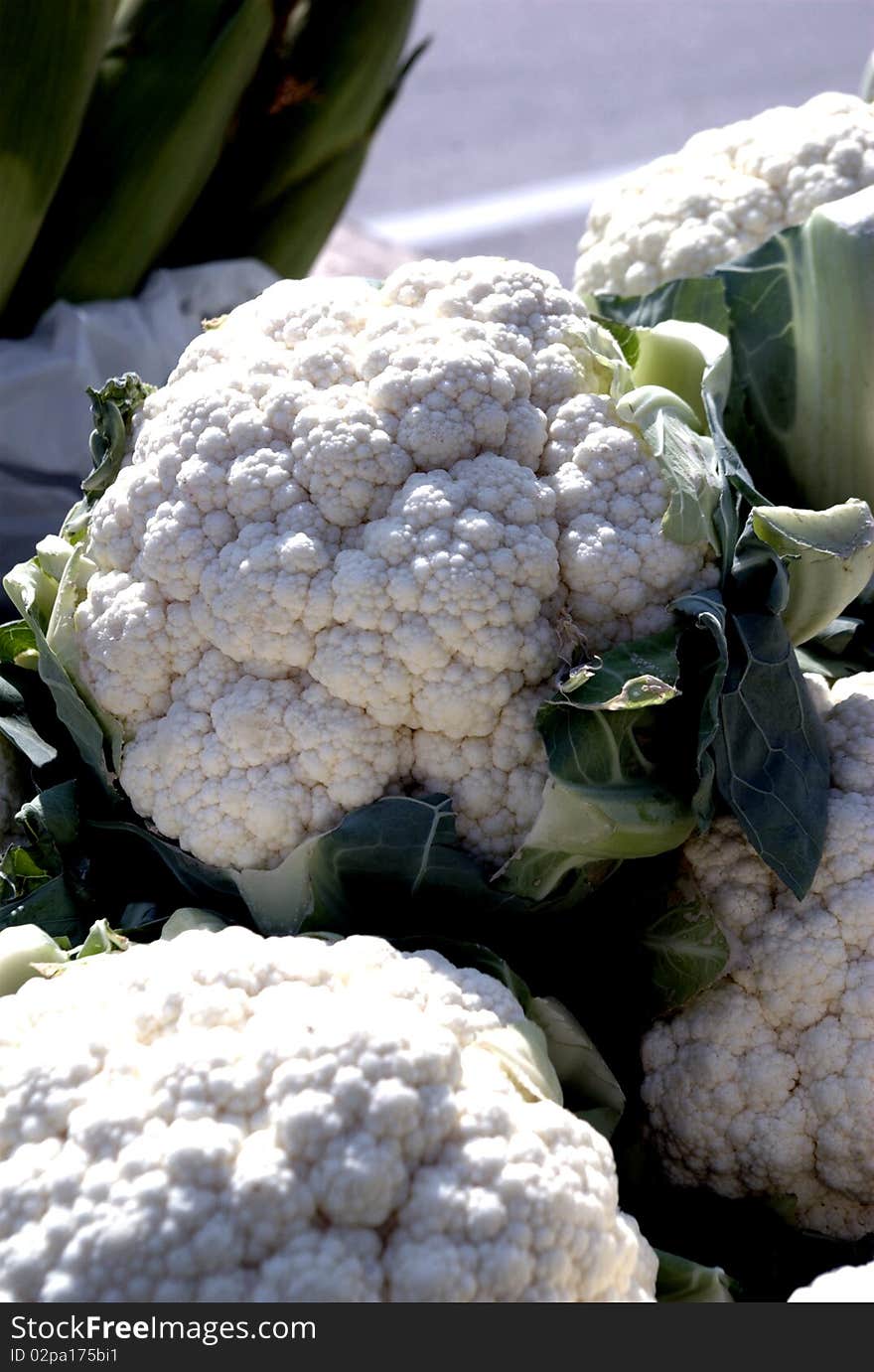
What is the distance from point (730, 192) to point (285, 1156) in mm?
1195

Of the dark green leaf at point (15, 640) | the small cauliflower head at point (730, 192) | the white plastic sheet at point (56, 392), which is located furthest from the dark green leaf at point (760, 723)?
the white plastic sheet at point (56, 392)

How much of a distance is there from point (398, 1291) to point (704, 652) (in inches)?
21.7

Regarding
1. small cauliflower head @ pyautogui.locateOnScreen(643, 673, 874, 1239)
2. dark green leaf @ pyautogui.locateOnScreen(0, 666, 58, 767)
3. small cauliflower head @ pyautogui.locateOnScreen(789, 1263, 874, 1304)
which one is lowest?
small cauliflower head @ pyautogui.locateOnScreen(643, 673, 874, 1239)

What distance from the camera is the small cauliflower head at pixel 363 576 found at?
1133mm

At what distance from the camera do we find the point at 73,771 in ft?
4.25

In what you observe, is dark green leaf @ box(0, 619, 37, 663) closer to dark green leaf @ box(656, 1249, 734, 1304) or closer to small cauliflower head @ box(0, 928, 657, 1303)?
small cauliflower head @ box(0, 928, 657, 1303)

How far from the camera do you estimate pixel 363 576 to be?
1129 mm

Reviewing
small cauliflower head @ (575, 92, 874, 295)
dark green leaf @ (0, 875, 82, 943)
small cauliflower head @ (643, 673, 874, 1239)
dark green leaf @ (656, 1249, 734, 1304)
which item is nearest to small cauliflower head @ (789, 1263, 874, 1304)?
dark green leaf @ (656, 1249, 734, 1304)

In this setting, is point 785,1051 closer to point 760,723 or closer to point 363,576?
point 760,723

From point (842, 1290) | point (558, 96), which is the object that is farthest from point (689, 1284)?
point (558, 96)

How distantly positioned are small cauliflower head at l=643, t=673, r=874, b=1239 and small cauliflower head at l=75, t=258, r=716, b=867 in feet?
0.72

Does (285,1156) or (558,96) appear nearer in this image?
(285,1156)

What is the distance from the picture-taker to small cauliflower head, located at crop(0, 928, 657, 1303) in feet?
2.76

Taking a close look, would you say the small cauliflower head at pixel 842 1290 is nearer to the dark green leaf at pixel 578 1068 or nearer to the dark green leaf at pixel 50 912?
the dark green leaf at pixel 578 1068
